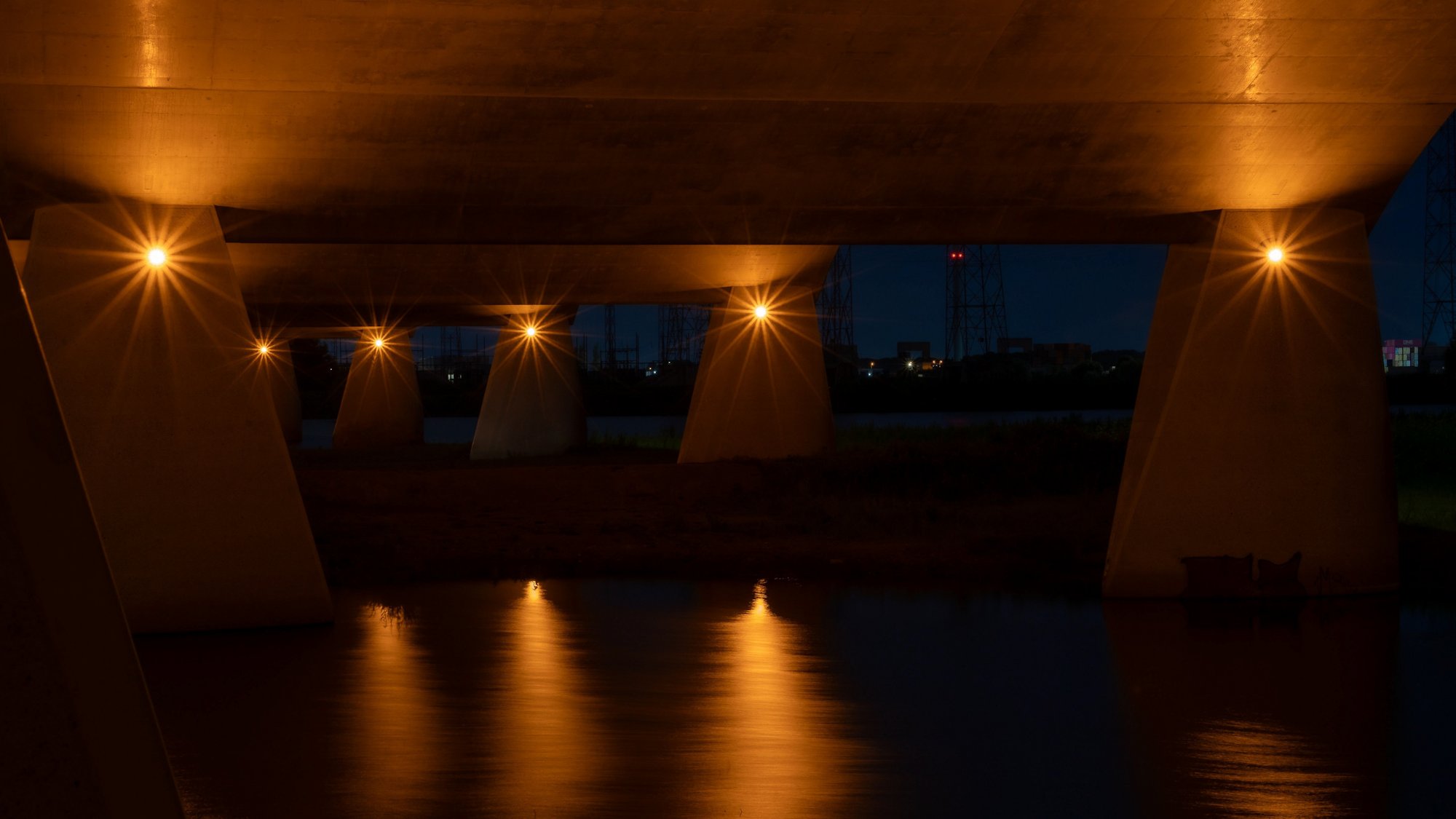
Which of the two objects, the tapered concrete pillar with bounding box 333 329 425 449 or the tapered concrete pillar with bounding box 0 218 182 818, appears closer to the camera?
the tapered concrete pillar with bounding box 0 218 182 818

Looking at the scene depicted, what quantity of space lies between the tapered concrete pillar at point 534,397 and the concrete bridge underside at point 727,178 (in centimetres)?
2347

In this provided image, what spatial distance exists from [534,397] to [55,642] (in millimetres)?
33234

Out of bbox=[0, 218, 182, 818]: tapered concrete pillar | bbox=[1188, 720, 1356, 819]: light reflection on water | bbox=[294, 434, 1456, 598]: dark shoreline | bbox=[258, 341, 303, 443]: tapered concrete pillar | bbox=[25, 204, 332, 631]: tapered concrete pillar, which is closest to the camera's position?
bbox=[0, 218, 182, 818]: tapered concrete pillar

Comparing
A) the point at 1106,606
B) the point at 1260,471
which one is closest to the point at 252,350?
the point at 1106,606

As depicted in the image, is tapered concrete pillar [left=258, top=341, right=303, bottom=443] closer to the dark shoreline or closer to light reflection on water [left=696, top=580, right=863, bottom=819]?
the dark shoreline

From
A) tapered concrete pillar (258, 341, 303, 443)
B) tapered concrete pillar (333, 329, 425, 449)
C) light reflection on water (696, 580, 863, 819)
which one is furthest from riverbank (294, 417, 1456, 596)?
tapered concrete pillar (258, 341, 303, 443)

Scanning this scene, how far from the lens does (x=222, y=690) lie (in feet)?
30.5

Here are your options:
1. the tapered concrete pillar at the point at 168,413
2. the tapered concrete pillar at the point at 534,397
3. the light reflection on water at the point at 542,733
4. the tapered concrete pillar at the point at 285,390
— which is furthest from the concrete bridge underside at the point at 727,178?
the tapered concrete pillar at the point at 285,390

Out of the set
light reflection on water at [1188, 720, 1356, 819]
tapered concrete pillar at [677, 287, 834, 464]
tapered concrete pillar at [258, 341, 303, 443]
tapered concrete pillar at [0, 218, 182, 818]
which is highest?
tapered concrete pillar at [258, 341, 303, 443]

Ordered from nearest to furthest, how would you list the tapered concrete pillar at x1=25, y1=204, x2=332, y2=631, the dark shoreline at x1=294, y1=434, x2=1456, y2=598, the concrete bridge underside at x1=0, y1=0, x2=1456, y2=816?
the concrete bridge underside at x1=0, y1=0, x2=1456, y2=816 < the tapered concrete pillar at x1=25, y1=204, x2=332, y2=631 < the dark shoreline at x1=294, y1=434, x2=1456, y2=598

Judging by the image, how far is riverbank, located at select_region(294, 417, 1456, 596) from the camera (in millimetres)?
15898

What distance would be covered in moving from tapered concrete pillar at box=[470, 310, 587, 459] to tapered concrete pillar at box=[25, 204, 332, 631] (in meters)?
24.2

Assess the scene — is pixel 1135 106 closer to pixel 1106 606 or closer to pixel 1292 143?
pixel 1292 143

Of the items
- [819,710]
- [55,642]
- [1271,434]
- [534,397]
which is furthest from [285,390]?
[55,642]
